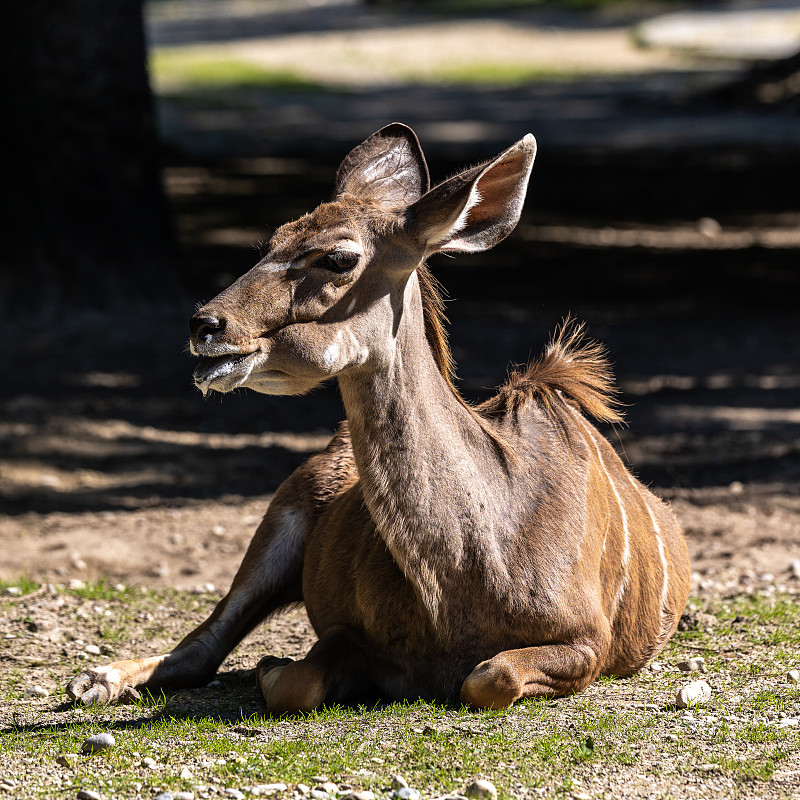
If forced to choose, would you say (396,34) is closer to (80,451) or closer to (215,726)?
(80,451)

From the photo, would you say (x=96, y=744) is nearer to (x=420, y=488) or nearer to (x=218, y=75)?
(x=420, y=488)

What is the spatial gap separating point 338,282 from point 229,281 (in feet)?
31.6

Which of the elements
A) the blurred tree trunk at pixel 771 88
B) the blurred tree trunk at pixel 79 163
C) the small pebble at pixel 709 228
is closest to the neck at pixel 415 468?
the blurred tree trunk at pixel 79 163

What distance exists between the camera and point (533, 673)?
4637mm

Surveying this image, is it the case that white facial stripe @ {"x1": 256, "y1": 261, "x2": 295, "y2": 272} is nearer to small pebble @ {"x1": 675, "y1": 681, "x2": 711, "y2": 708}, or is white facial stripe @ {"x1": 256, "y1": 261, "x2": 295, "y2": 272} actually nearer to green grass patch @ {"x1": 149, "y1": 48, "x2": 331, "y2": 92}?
small pebble @ {"x1": 675, "y1": 681, "x2": 711, "y2": 708}

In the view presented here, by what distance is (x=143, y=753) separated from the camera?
14.4 ft

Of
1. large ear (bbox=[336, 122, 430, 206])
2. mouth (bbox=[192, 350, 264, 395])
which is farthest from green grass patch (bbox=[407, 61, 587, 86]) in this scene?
mouth (bbox=[192, 350, 264, 395])

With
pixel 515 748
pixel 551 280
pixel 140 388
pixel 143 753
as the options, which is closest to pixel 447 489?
pixel 515 748

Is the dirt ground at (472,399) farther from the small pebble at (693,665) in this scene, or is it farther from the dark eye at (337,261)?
the dark eye at (337,261)

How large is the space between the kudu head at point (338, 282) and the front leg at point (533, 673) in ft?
3.81

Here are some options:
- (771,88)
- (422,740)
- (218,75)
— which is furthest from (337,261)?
(218,75)

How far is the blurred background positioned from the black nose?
2.45 m

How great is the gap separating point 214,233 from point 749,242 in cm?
679

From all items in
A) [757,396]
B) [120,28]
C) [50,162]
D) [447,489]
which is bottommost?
[757,396]
